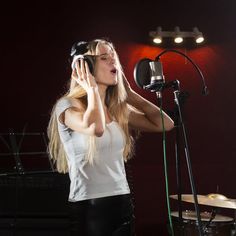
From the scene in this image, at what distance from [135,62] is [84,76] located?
8.89ft

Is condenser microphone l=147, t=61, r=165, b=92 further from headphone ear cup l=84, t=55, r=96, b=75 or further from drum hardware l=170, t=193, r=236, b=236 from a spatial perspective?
drum hardware l=170, t=193, r=236, b=236

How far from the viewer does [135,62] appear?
159 inches

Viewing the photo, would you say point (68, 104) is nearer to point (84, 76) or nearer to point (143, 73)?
point (84, 76)

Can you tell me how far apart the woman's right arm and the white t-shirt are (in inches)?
1.4

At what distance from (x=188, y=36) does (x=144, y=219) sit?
2012 millimetres

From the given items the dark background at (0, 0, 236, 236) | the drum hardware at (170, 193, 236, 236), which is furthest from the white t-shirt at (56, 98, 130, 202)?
the dark background at (0, 0, 236, 236)

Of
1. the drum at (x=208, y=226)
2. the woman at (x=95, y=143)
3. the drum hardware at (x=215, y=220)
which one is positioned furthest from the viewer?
the drum at (x=208, y=226)

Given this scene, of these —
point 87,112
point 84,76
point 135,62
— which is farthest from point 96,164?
point 135,62

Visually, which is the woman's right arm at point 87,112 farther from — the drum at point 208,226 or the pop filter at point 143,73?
the drum at point 208,226

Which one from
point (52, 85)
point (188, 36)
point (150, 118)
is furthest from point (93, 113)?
point (188, 36)

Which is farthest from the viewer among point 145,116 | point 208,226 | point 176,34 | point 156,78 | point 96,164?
point 176,34

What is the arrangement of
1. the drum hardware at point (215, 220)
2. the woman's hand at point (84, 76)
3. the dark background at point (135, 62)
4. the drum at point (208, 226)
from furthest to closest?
the dark background at point (135, 62) → the drum at point (208, 226) → the drum hardware at point (215, 220) → the woman's hand at point (84, 76)

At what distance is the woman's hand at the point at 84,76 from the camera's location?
1.38 metres

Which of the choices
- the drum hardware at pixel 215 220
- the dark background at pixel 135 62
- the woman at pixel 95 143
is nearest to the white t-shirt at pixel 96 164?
the woman at pixel 95 143
